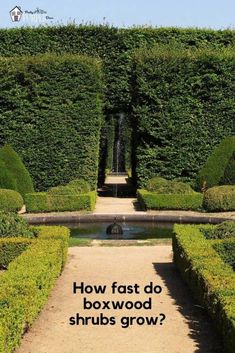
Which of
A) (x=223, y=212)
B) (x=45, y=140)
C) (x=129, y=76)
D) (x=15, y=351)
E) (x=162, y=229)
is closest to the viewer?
(x=15, y=351)

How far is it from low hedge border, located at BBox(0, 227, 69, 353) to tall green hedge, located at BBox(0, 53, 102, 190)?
46.4ft

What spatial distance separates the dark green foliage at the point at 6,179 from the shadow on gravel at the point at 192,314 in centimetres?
1158

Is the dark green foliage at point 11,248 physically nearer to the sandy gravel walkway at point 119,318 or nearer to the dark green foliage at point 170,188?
the sandy gravel walkway at point 119,318

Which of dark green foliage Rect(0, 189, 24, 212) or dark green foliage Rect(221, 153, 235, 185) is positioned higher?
dark green foliage Rect(221, 153, 235, 185)

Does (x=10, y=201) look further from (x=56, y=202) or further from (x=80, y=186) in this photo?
(x=80, y=186)

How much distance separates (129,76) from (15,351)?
71.6 ft

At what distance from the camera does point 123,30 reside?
87.8 feet

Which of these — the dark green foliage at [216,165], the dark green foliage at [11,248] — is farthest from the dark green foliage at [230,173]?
the dark green foliage at [11,248]

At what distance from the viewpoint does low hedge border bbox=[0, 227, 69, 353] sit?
16.8 ft

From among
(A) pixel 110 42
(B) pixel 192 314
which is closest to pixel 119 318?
(B) pixel 192 314

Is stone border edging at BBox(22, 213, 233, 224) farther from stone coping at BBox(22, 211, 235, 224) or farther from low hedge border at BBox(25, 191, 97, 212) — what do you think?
low hedge border at BBox(25, 191, 97, 212)

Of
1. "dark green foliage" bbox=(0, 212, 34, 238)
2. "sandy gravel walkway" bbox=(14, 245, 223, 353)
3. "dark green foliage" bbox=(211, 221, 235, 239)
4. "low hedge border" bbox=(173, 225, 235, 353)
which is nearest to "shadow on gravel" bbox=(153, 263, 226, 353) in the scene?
"sandy gravel walkway" bbox=(14, 245, 223, 353)

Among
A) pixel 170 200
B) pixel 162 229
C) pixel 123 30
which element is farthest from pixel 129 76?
pixel 162 229

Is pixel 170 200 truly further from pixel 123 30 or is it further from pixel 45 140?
pixel 123 30
